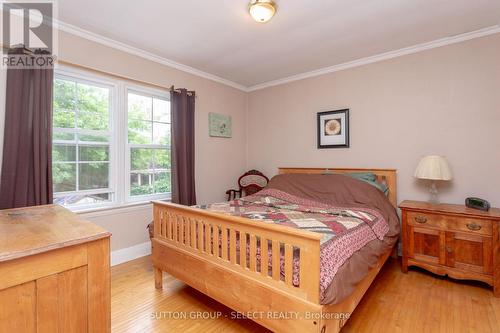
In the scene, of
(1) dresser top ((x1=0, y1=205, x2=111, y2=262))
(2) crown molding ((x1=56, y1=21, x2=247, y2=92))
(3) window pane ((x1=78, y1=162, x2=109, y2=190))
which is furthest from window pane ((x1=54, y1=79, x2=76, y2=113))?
(1) dresser top ((x1=0, y1=205, x2=111, y2=262))

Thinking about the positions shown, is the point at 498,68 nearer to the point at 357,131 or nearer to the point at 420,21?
the point at 420,21

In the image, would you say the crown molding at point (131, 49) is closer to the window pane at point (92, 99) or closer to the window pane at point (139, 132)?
the window pane at point (92, 99)

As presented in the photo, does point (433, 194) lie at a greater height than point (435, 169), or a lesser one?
lesser

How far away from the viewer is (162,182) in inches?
132

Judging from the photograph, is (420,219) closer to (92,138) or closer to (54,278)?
(54,278)

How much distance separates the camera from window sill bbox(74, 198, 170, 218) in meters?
2.55

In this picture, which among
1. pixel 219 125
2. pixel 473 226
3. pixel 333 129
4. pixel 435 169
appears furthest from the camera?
pixel 219 125

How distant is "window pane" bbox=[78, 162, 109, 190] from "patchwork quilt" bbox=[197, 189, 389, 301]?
4.32ft

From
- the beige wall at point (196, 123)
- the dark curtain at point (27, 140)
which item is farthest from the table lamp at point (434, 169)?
the dark curtain at point (27, 140)

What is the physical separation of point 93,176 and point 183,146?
1.06 m

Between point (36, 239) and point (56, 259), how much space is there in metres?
0.14

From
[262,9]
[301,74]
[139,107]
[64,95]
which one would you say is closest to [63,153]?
[64,95]

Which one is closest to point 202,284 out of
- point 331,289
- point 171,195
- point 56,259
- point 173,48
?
point 331,289

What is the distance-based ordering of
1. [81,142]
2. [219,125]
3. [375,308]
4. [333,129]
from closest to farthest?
[375,308] < [81,142] < [333,129] < [219,125]
